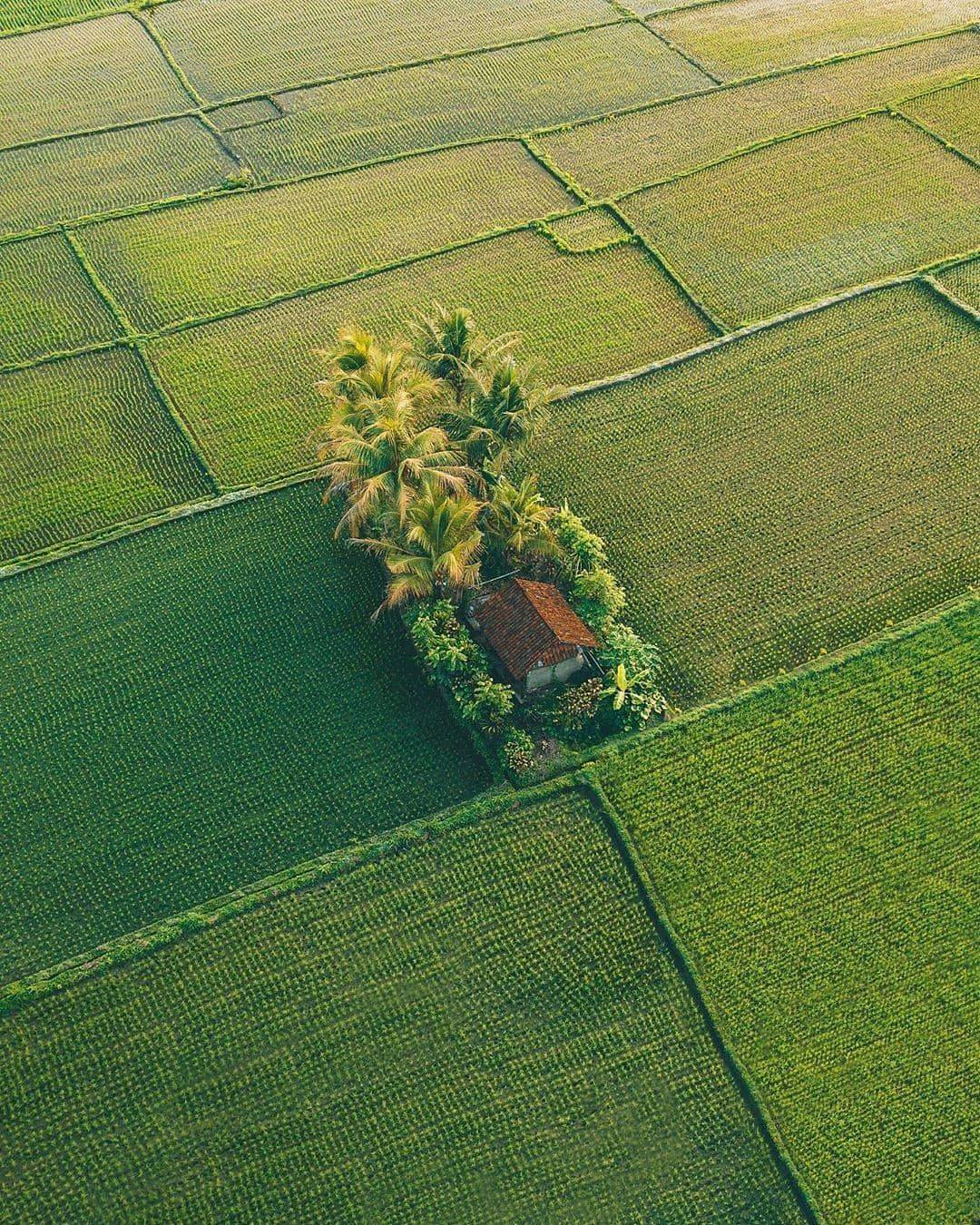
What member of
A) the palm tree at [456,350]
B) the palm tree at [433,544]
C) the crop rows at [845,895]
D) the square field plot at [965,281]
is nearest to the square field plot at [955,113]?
the square field plot at [965,281]

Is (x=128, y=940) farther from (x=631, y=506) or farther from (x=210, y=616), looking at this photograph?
(x=631, y=506)

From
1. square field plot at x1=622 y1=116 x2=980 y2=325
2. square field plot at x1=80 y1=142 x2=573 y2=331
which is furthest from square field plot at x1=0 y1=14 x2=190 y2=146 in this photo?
square field plot at x1=622 y1=116 x2=980 y2=325

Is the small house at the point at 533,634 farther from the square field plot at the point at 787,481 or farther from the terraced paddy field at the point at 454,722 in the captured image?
the square field plot at the point at 787,481

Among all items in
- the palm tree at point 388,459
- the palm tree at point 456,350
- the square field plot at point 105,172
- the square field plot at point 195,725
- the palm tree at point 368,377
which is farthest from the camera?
the square field plot at point 105,172

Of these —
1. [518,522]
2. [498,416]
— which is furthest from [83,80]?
[518,522]

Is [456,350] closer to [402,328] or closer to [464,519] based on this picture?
[464,519]

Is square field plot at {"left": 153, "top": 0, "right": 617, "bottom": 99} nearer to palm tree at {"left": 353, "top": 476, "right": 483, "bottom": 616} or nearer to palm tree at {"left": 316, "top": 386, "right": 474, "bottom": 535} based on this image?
palm tree at {"left": 316, "top": 386, "right": 474, "bottom": 535}
